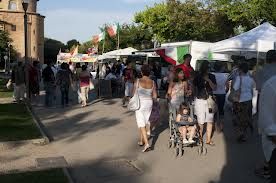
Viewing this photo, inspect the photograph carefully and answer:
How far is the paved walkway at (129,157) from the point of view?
760cm

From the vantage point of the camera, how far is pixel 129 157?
9.07 m

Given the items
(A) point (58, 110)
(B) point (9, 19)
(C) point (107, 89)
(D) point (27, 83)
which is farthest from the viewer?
(B) point (9, 19)

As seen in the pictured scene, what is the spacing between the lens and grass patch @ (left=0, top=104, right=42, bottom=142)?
11000mm

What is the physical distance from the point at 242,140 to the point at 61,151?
3655mm

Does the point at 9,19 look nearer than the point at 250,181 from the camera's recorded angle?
No

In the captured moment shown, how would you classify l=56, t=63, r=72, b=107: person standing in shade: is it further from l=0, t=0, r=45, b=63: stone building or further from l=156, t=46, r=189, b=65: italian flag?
l=0, t=0, r=45, b=63: stone building

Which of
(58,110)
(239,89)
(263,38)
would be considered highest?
(263,38)

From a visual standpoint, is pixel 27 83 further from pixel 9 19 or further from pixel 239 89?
pixel 9 19

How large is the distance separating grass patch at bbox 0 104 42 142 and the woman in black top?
3.51 meters

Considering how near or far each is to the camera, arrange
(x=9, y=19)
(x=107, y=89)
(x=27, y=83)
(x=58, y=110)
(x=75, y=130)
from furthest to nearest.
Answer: (x=9, y=19)
(x=107, y=89)
(x=27, y=83)
(x=58, y=110)
(x=75, y=130)

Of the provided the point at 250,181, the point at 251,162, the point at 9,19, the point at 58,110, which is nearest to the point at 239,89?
the point at 251,162

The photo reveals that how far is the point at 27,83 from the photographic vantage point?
18391mm

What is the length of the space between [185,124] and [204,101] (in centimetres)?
108

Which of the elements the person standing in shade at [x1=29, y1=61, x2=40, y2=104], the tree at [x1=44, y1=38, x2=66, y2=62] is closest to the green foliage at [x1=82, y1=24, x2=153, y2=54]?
the tree at [x1=44, y1=38, x2=66, y2=62]
